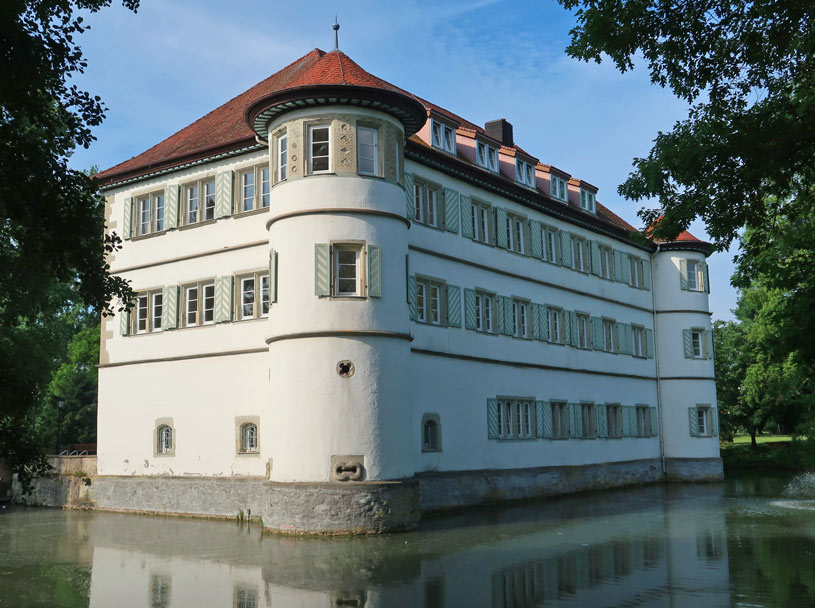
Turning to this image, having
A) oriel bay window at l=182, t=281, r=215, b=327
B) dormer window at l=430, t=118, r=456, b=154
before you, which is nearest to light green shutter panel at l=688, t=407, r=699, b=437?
dormer window at l=430, t=118, r=456, b=154

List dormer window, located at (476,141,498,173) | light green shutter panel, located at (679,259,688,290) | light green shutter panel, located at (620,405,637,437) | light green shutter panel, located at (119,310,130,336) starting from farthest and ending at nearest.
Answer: light green shutter panel, located at (679,259,688,290), light green shutter panel, located at (620,405,637,437), dormer window, located at (476,141,498,173), light green shutter panel, located at (119,310,130,336)

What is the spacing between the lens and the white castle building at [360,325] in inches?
758

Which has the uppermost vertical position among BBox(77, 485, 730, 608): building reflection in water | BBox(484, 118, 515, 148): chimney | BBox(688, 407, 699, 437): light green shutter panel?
BBox(484, 118, 515, 148): chimney

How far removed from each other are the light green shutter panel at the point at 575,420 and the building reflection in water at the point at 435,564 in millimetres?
8241

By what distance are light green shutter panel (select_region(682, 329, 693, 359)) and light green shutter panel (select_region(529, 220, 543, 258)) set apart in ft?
34.9

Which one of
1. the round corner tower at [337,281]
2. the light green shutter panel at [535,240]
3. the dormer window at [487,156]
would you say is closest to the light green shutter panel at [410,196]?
the round corner tower at [337,281]

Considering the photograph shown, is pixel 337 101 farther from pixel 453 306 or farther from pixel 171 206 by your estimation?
pixel 171 206

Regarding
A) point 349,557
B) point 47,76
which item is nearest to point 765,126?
point 47,76

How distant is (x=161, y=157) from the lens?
2642 cm

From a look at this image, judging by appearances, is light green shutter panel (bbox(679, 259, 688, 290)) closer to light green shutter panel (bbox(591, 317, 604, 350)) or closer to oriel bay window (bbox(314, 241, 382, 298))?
light green shutter panel (bbox(591, 317, 604, 350))

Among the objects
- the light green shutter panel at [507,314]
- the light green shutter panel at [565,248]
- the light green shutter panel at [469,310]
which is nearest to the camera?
the light green shutter panel at [469,310]

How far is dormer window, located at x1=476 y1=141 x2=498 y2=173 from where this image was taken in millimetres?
27922

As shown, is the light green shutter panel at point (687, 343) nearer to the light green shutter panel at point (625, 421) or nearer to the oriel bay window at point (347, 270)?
the light green shutter panel at point (625, 421)

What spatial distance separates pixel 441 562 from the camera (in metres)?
14.5
